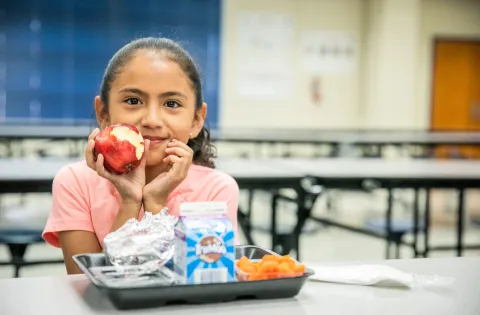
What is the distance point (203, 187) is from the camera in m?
1.61

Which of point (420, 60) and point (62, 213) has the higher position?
point (420, 60)

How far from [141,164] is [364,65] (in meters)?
8.34

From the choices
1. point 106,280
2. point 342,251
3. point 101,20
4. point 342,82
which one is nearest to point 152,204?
point 106,280

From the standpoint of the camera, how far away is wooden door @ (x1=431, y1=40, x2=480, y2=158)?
9.53 m

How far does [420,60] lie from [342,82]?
3.56ft

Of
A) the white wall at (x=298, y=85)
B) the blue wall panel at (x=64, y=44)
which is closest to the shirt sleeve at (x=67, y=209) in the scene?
the blue wall panel at (x=64, y=44)

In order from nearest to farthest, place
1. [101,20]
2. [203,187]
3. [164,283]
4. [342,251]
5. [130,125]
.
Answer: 1. [164,283]
2. [130,125]
3. [203,187]
4. [342,251]
5. [101,20]

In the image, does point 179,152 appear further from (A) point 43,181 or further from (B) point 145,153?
(A) point 43,181

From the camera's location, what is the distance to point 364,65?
9.44 metres

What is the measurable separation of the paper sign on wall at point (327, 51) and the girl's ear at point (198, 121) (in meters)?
7.75

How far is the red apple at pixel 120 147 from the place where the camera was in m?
1.31

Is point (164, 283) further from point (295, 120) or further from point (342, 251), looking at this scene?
point (295, 120)

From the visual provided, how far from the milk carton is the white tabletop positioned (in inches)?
1.8

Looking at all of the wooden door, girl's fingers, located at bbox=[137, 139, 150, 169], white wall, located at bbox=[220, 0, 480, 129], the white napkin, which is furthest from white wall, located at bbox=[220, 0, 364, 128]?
the white napkin
